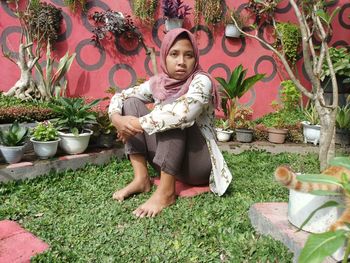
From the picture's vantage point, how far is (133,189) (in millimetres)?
2398

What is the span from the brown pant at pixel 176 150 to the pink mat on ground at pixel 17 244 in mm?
819

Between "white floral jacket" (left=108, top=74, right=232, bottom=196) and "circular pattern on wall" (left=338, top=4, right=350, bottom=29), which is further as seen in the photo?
"circular pattern on wall" (left=338, top=4, right=350, bottom=29)

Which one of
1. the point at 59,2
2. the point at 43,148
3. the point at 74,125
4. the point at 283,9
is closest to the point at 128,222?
the point at 43,148

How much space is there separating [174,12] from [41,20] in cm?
193

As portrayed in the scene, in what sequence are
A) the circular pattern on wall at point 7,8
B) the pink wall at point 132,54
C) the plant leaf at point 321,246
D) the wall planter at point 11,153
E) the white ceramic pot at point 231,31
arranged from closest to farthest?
the plant leaf at point 321,246, the wall planter at point 11,153, the circular pattern on wall at point 7,8, the pink wall at point 132,54, the white ceramic pot at point 231,31

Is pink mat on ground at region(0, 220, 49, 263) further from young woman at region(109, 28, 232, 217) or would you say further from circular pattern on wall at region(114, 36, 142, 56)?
circular pattern on wall at region(114, 36, 142, 56)

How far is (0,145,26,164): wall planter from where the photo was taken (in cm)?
269

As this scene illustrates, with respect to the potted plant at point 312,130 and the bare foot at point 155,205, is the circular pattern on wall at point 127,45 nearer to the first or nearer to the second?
the potted plant at point 312,130

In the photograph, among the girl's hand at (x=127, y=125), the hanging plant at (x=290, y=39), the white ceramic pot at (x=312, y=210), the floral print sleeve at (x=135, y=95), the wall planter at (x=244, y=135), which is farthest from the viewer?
the hanging plant at (x=290, y=39)

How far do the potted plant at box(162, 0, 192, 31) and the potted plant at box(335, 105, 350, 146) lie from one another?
2710mm

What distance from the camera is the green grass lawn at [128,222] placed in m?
1.62

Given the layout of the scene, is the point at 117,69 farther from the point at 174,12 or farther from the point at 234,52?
the point at 234,52

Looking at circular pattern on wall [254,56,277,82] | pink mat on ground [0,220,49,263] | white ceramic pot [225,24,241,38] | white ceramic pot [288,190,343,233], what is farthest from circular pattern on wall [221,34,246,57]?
pink mat on ground [0,220,49,263]

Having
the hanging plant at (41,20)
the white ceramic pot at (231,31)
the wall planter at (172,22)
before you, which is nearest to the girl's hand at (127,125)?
the hanging plant at (41,20)
